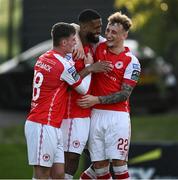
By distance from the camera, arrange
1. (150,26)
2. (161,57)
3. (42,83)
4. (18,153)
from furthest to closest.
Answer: (161,57) → (150,26) → (18,153) → (42,83)

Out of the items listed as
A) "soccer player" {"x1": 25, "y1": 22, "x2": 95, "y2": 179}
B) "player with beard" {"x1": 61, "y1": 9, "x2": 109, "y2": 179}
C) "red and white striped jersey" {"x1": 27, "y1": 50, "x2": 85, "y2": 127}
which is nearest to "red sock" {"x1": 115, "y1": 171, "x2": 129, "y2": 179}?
"player with beard" {"x1": 61, "y1": 9, "x2": 109, "y2": 179}

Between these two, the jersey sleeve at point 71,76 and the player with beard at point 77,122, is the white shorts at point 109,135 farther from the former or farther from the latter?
the jersey sleeve at point 71,76

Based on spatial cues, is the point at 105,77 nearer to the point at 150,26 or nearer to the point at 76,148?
the point at 76,148

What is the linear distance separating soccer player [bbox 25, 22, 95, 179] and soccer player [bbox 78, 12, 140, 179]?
34cm

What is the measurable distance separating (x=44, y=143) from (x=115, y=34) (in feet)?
4.38

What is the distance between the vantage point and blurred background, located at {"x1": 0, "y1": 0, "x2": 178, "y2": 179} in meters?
12.8

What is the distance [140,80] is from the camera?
18953 mm

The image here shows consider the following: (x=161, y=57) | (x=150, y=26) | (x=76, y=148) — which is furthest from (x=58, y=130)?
(x=161, y=57)

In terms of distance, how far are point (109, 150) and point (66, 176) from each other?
0.53 metres

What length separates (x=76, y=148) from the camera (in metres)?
9.38

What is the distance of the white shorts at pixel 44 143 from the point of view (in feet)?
29.7

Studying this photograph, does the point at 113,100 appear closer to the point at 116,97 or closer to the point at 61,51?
the point at 116,97

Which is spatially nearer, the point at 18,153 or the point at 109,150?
the point at 109,150

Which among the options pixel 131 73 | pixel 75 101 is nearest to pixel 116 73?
pixel 131 73
